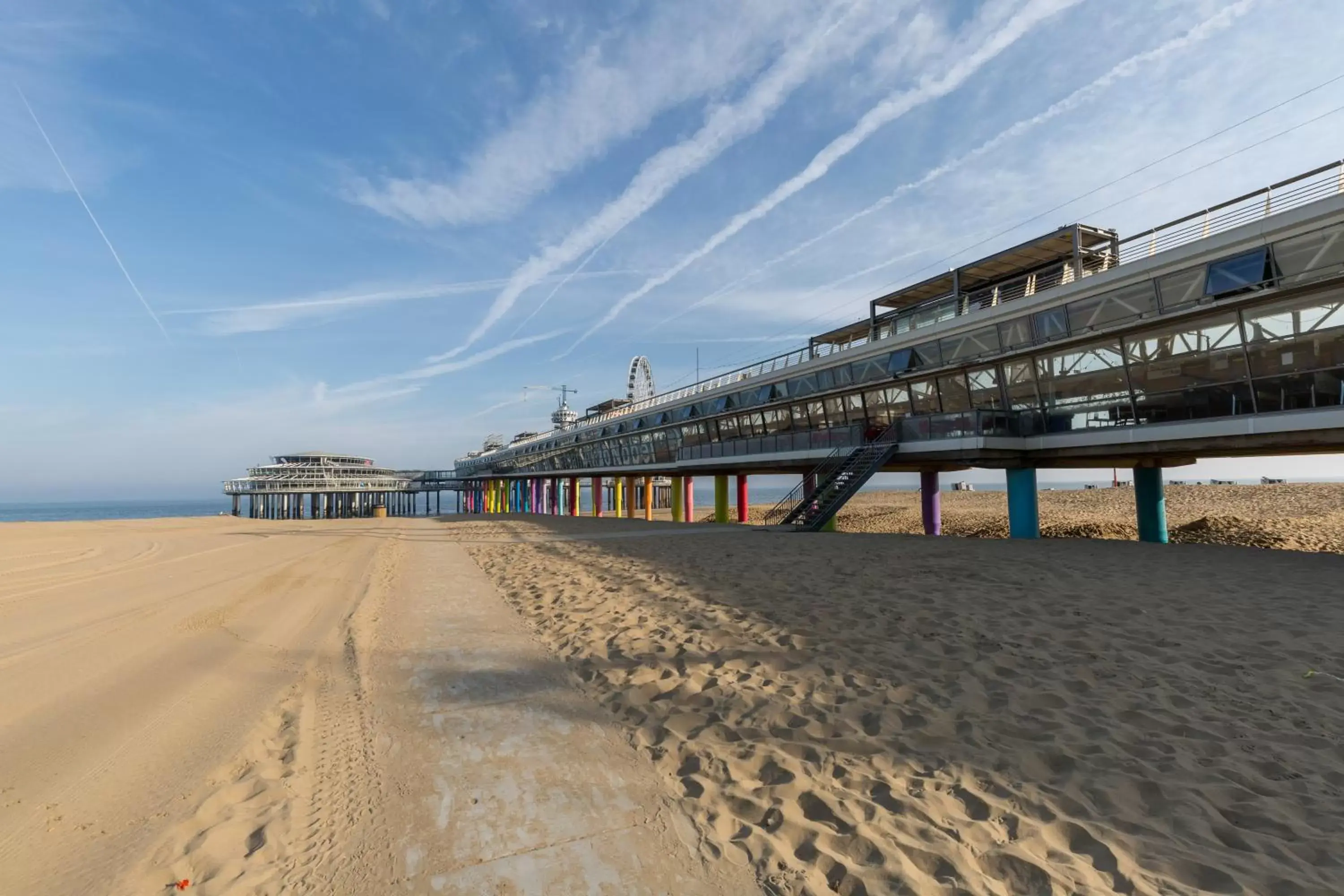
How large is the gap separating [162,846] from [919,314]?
24925 millimetres

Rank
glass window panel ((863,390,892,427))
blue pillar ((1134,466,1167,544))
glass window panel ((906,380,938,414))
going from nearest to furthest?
blue pillar ((1134,466,1167,544)) → glass window panel ((906,380,938,414)) → glass window panel ((863,390,892,427))

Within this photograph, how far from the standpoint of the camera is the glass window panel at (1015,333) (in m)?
17.8

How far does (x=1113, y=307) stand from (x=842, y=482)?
9592 millimetres

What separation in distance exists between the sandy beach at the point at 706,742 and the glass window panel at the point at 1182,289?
22.8ft

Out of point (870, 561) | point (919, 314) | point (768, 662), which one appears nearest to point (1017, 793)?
point (768, 662)

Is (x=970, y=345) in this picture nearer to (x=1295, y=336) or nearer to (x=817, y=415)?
(x=1295, y=336)

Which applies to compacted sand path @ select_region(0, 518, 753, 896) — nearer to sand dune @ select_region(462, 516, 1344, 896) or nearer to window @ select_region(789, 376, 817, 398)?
sand dune @ select_region(462, 516, 1344, 896)

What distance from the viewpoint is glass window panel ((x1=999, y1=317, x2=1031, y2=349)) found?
17.8 m

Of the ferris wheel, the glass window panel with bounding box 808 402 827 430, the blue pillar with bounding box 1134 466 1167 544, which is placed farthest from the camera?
the ferris wheel

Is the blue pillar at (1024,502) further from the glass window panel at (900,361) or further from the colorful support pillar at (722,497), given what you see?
the colorful support pillar at (722,497)

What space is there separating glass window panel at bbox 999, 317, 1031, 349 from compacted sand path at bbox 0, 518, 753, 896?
17174 millimetres

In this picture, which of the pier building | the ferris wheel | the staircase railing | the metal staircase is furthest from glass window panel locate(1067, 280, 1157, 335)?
the ferris wheel

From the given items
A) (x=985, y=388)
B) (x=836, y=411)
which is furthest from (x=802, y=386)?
Result: (x=985, y=388)

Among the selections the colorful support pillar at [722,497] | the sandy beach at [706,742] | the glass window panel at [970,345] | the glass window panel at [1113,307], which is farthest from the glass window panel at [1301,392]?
the colorful support pillar at [722,497]
